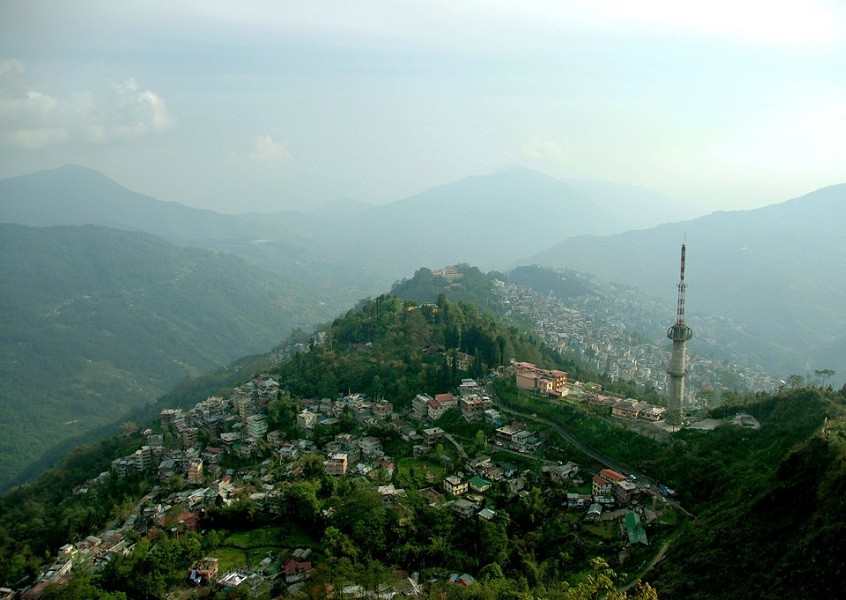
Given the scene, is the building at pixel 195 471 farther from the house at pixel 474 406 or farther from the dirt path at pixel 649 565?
the dirt path at pixel 649 565

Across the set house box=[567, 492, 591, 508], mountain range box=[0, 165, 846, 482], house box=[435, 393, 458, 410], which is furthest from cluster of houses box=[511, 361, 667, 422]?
mountain range box=[0, 165, 846, 482]

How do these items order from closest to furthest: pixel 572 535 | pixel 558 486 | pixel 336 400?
pixel 572 535, pixel 558 486, pixel 336 400

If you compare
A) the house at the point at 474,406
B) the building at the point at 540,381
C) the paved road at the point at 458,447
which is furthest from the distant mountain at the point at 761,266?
the paved road at the point at 458,447

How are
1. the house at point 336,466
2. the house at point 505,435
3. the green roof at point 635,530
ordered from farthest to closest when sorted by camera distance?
the house at point 505,435 → the house at point 336,466 → the green roof at point 635,530

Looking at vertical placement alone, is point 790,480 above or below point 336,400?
above

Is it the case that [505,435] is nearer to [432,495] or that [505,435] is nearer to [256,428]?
[432,495]

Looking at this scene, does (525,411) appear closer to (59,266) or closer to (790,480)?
(790,480)

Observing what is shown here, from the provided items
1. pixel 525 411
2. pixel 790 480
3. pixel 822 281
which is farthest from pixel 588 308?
pixel 790 480
